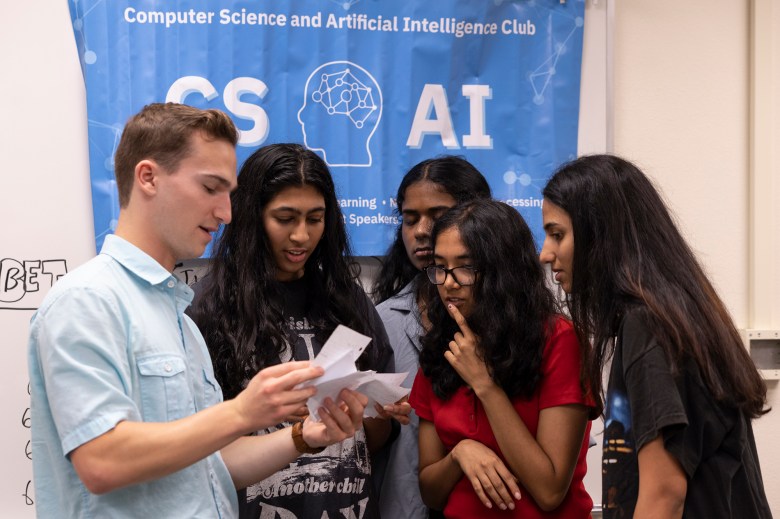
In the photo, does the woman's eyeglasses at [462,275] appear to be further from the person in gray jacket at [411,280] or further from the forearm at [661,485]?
the forearm at [661,485]

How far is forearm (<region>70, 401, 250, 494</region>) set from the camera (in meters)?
1.17

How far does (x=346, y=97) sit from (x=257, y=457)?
1.46 m

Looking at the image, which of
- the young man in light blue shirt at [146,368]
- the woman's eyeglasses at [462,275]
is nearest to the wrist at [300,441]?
the young man in light blue shirt at [146,368]

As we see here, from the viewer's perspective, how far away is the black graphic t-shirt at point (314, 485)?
188 centimetres

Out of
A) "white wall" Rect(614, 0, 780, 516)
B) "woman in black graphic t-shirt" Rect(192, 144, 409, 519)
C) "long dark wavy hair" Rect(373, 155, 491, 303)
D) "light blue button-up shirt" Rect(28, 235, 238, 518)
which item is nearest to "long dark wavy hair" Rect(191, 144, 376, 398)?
"woman in black graphic t-shirt" Rect(192, 144, 409, 519)

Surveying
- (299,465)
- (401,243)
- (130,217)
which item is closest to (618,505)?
(299,465)

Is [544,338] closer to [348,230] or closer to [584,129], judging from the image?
[348,230]

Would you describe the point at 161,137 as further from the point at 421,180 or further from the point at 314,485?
A: the point at 421,180

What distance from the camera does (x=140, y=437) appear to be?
117 cm

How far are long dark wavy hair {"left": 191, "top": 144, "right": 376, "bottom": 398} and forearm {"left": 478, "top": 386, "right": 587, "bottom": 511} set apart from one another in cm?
45

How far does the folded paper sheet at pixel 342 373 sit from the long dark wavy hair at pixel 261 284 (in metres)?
0.41

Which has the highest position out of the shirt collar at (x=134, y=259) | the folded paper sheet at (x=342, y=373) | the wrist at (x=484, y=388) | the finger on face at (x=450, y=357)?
the shirt collar at (x=134, y=259)

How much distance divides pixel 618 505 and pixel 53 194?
6.54 ft

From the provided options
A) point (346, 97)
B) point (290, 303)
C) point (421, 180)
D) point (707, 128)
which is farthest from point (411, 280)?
point (707, 128)
